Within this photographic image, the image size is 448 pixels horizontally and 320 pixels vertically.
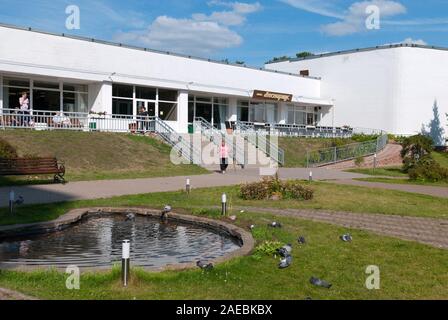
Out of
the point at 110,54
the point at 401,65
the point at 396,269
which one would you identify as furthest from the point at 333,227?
the point at 401,65

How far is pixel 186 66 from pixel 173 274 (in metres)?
33.6

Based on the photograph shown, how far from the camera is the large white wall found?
2953cm

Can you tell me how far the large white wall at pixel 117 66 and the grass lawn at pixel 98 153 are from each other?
259 inches

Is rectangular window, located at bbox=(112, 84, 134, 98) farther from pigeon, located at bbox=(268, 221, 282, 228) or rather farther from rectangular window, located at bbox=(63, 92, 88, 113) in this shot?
pigeon, located at bbox=(268, 221, 282, 228)

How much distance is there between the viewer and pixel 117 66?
3434 cm

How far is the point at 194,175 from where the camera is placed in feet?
72.8

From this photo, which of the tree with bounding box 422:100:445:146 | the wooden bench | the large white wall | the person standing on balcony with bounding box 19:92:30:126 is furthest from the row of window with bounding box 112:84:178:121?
the tree with bounding box 422:100:445:146

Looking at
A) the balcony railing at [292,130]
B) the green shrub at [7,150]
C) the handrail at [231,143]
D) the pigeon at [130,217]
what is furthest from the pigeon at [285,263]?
the balcony railing at [292,130]

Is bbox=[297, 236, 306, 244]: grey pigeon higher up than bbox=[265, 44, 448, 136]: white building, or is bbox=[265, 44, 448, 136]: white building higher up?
bbox=[265, 44, 448, 136]: white building

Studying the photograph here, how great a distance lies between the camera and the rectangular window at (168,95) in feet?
123

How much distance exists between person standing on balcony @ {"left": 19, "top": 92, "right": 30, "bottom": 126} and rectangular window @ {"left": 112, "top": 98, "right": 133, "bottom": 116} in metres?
5.83

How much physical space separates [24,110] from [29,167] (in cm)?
1095

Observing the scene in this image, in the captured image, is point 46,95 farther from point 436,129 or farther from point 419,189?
point 436,129
